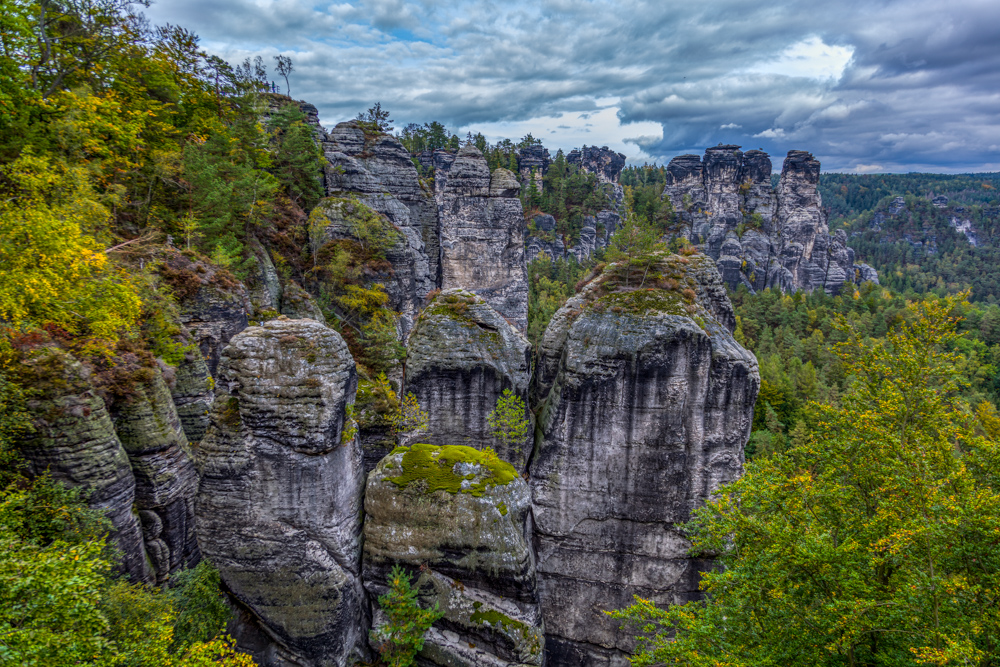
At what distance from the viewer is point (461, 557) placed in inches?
514

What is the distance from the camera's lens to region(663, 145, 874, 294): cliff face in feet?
342

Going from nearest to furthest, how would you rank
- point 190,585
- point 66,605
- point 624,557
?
1. point 66,605
2. point 190,585
3. point 624,557

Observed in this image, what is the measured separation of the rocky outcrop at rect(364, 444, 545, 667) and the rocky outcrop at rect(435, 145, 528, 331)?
1266 inches

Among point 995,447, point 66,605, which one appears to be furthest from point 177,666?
point 995,447

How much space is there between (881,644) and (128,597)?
16525 mm

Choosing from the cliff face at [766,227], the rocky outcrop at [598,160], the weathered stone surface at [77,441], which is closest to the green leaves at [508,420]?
the weathered stone surface at [77,441]

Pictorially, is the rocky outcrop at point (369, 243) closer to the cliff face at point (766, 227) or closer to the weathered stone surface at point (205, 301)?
the weathered stone surface at point (205, 301)

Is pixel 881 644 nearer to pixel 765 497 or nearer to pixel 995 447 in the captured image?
pixel 765 497

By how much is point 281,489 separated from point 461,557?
561cm

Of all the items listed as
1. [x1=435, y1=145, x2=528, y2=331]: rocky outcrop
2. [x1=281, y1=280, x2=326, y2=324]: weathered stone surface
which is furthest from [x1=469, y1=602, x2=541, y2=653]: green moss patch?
[x1=435, y1=145, x2=528, y2=331]: rocky outcrop

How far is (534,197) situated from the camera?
322 feet

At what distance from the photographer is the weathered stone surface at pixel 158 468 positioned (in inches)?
510

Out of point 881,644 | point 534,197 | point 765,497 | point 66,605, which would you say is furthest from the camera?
point 534,197

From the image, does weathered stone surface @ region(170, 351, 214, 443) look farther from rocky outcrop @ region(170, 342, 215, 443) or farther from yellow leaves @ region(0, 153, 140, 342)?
yellow leaves @ region(0, 153, 140, 342)
